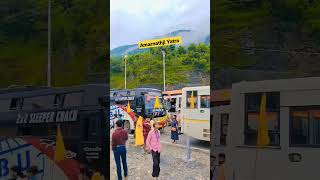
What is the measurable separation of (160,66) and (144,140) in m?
0.53

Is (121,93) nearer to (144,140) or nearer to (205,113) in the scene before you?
(144,140)

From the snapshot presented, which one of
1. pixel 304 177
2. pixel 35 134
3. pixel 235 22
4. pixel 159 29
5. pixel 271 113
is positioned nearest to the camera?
pixel 304 177

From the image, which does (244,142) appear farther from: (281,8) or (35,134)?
(35,134)

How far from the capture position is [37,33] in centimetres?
428

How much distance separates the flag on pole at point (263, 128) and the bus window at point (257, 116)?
18mm

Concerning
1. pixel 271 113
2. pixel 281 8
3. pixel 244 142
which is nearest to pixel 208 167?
pixel 244 142

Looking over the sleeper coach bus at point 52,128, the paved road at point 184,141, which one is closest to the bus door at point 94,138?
the sleeper coach bus at point 52,128

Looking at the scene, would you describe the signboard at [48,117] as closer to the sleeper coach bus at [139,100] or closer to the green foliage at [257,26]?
the sleeper coach bus at [139,100]

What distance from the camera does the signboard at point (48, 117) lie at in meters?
3.97

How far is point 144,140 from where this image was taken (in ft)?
11.6

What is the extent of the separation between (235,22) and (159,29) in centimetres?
71

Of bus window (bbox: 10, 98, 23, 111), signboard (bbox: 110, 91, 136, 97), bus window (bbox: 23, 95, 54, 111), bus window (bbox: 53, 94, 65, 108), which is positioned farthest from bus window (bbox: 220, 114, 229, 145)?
bus window (bbox: 10, 98, 23, 111)

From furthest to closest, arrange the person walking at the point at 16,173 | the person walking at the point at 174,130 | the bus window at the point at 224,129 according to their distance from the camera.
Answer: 1. the person walking at the point at 16,173
2. the person walking at the point at 174,130
3. the bus window at the point at 224,129

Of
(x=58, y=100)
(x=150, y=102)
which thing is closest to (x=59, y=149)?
(x=58, y=100)
